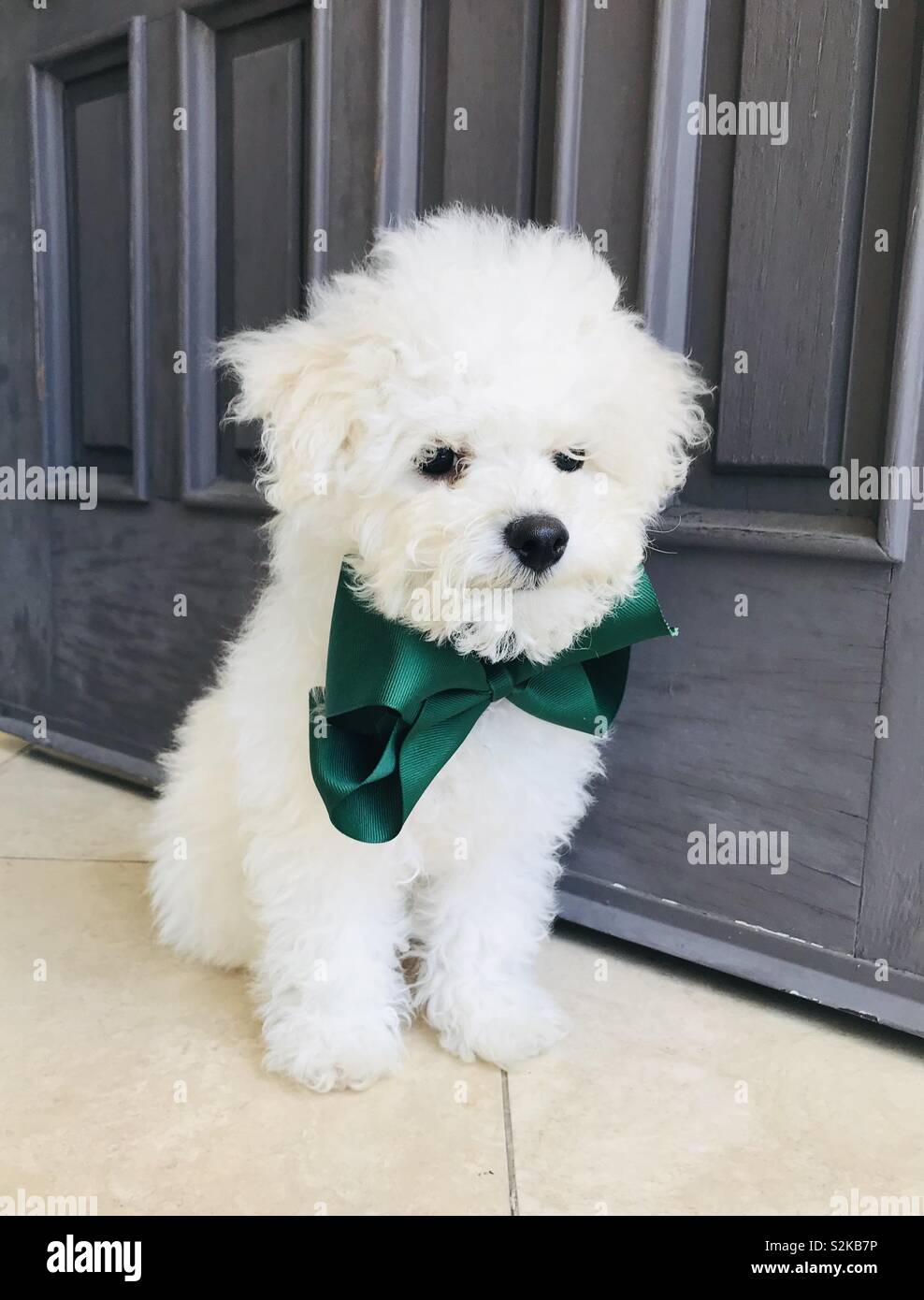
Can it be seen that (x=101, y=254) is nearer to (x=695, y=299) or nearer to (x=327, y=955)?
(x=695, y=299)

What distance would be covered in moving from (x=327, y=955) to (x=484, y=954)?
0.29 m

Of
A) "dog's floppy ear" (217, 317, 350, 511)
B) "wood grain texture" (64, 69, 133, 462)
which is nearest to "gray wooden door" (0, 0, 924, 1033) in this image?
"wood grain texture" (64, 69, 133, 462)

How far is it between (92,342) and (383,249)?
153cm

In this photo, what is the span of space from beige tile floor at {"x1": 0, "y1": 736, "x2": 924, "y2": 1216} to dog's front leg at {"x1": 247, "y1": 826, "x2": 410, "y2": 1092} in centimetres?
5

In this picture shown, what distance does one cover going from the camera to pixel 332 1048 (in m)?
1.47

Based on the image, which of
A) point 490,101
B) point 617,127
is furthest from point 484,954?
point 490,101

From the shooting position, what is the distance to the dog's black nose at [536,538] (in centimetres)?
124

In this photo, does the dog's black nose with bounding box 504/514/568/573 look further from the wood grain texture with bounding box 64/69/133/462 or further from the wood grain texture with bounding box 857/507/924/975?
the wood grain texture with bounding box 64/69/133/462

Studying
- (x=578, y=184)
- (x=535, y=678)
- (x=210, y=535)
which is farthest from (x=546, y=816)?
(x=210, y=535)

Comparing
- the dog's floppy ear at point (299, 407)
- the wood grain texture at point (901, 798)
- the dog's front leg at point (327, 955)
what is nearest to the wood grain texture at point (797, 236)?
the wood grain texture at point (901, 798)

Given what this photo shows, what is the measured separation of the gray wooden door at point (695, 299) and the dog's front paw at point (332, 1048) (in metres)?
0.59

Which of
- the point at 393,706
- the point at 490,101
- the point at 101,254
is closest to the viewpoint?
the point at 393,706

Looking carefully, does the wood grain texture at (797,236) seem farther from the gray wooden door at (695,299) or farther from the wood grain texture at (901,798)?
the wood grain texture at (901,798)

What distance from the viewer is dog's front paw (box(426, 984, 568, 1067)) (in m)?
1.55
